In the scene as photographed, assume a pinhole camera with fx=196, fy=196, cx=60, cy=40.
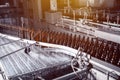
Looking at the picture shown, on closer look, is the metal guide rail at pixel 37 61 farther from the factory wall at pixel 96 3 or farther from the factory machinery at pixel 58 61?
the factory wall at pixel 96 3

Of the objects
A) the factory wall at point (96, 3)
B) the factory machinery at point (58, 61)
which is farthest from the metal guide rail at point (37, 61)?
the factory wall at point (96, 3)

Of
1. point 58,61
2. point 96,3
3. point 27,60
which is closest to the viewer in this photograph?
point 58,61

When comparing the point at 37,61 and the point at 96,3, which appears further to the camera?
the point at 96,3

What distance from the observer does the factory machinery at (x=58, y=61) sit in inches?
148

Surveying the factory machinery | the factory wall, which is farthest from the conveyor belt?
the factory wall

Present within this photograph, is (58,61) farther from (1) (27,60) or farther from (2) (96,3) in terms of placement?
(2) (96,3)

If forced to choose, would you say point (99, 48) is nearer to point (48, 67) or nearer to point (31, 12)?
point (48, 67)

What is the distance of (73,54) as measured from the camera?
15.1 ft

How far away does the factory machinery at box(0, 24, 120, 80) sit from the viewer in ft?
12.3

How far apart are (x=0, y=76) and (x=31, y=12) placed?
9801mm

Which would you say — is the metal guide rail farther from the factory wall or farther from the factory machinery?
the factory wall

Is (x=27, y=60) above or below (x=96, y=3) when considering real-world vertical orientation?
below

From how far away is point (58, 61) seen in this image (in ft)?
14.4

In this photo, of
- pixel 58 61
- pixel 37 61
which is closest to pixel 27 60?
pixel 37 61
